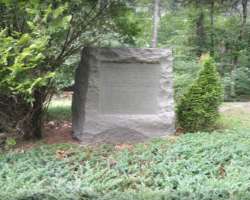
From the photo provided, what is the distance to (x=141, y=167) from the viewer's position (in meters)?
5.16

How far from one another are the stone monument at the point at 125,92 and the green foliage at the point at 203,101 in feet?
0.99

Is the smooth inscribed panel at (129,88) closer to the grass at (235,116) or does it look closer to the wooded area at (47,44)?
the wooded area at (47,44)

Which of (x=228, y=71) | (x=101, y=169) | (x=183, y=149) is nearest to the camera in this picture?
(x=101, y=169)

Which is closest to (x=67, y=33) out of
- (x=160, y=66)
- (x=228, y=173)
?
(x=160, y=66)

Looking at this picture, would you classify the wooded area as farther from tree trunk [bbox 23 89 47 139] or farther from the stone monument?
the stone monument

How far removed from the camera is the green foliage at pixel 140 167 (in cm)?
448

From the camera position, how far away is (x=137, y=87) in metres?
6.67

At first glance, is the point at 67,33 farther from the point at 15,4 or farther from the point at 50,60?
the point at 15,4

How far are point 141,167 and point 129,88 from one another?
176 centimetres

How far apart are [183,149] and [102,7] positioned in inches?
98.0

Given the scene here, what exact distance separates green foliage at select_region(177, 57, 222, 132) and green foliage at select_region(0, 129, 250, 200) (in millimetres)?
715

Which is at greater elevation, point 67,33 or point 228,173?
point 67,33

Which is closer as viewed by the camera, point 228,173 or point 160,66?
point 228,173

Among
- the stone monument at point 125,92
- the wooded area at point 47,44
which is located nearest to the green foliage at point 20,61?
the wooded area at point 47,44
